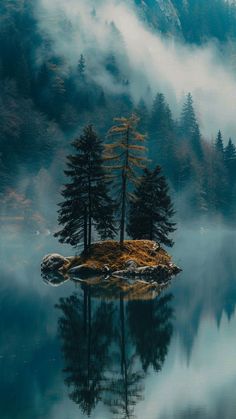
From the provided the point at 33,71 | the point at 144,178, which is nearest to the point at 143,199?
the point at 144,178

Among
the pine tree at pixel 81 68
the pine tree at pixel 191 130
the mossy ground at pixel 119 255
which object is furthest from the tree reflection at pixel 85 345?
the pine tree at pixel 81 68

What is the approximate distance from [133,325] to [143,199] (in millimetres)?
29928

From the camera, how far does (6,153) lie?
506 feet

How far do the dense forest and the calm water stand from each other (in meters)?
102

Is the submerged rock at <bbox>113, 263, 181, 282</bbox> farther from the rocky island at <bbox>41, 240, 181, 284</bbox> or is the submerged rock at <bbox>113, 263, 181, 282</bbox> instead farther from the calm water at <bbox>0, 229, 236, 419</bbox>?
the calm water at <bbox>0, 229, 236, 419</bbox>

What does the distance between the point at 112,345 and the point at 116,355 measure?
65.8 inches

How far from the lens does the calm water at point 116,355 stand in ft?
66.1

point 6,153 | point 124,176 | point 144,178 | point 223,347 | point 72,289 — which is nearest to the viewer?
point 223,347

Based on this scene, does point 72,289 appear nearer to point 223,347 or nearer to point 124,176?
point 124,176

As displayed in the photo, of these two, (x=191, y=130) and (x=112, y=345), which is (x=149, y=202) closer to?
(x=112, y=345)

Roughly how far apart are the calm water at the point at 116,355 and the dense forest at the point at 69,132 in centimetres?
10229

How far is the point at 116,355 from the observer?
26234 millimetres

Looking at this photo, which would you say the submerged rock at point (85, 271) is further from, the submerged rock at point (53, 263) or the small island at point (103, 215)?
the submerged rock at point (53, 263)

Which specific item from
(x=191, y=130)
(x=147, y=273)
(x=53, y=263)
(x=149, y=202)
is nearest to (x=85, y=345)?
(x=147, y=273)
